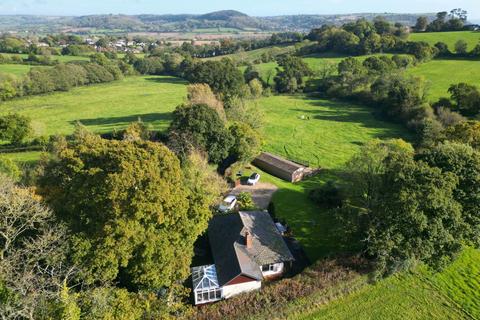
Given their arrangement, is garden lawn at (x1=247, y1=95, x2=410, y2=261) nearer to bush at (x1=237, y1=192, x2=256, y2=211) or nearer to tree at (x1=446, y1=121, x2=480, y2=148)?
bush at (x1=237, y1=192, x2=256, y2=211)

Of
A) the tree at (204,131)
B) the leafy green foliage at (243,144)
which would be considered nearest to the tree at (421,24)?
the leafy green foliage at (243,144)

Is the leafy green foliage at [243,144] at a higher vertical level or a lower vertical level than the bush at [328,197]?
higher

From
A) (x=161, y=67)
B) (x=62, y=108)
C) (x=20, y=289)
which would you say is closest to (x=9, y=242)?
(x=20, y=289)

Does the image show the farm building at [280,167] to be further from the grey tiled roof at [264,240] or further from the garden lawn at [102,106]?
the garden lawn at [102,106]

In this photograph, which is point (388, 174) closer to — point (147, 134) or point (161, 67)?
point (147, 134)

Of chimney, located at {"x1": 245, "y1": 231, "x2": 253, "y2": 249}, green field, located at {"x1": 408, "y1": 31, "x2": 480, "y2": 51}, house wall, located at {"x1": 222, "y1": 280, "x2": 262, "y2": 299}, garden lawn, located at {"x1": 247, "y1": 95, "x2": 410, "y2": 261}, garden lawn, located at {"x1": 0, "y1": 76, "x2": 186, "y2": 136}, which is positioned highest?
green field, located at {"x1": 408, "y1": 31, "x2": 480, "y2": 51}

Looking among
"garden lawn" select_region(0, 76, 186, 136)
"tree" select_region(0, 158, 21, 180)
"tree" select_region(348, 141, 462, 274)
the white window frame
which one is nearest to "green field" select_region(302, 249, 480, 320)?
"tree" select_region(348, 141, 462, 274)
